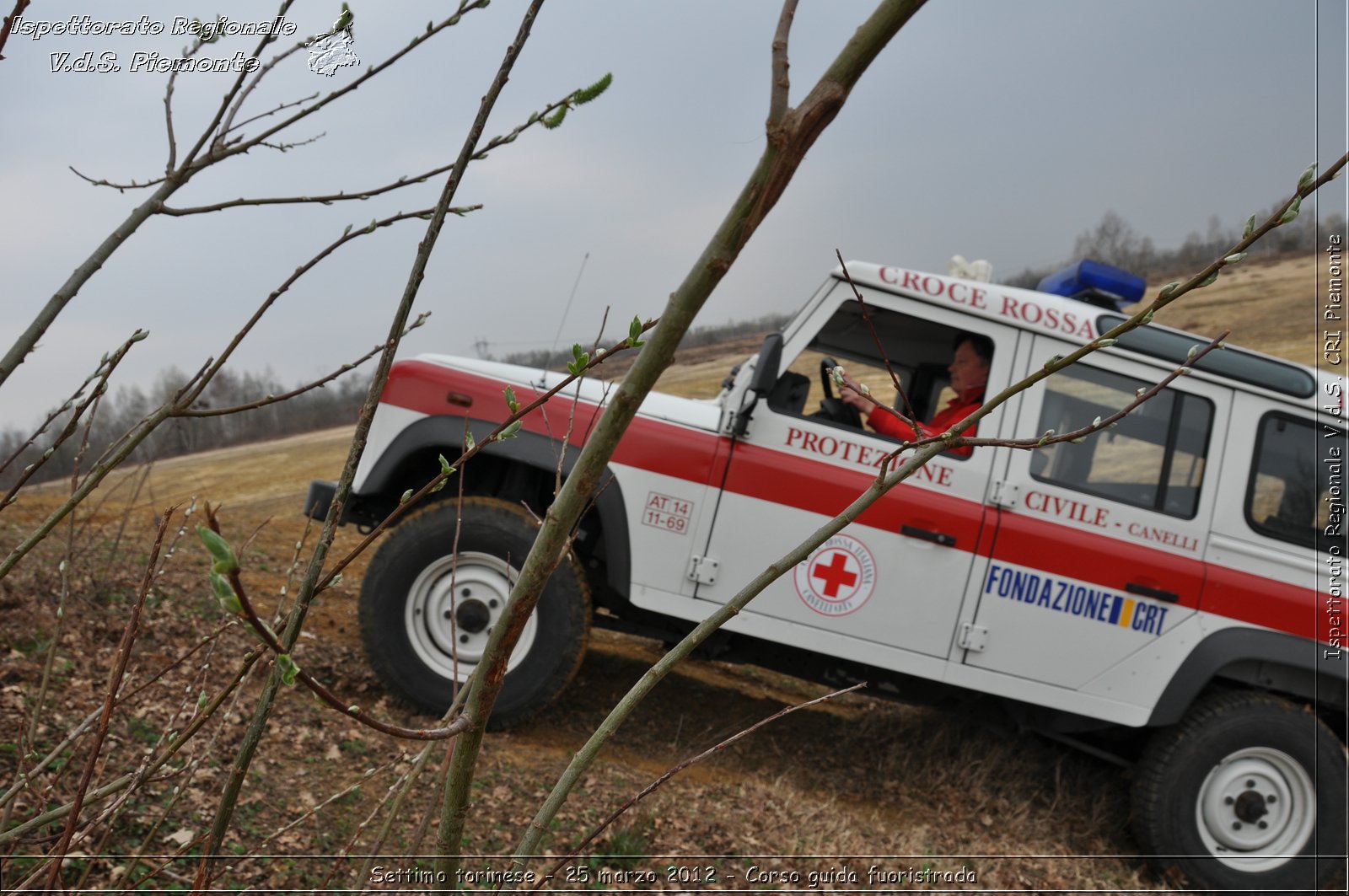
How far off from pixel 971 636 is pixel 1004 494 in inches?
22.9

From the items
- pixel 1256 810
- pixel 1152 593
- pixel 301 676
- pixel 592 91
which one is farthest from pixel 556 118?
pixel 1256 810

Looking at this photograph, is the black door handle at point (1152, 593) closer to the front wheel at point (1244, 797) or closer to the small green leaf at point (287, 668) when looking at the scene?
the front wheel at point (1244, 797)

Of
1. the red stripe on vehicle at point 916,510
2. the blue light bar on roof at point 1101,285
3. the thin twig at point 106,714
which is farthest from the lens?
the blue light bar on roof at point 1101,285

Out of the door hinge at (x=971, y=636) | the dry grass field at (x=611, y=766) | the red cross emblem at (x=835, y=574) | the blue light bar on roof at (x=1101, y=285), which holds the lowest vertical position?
the dry grass field at (x=611, y=766)

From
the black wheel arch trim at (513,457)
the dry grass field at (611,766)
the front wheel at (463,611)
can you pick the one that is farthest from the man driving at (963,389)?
the front wheel at (463,611)

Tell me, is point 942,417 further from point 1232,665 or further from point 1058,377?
point 1232,665

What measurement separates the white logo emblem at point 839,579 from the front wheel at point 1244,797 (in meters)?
1.51

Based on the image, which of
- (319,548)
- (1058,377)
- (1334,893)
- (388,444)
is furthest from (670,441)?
(1334,893)

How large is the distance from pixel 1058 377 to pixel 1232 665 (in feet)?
4.59

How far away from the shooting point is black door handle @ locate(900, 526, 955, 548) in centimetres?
375

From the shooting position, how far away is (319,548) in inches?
39.5

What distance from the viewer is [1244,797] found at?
13.1ft

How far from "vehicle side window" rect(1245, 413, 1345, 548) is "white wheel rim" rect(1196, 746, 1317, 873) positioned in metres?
0.96

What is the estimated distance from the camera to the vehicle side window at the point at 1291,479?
13.1ft
